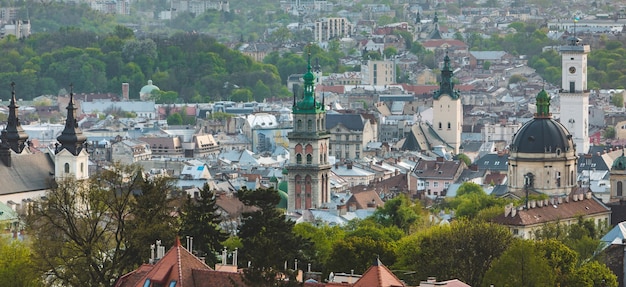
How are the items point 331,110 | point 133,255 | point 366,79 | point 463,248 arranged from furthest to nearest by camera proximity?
point 366,79 → point 331,110 → point 463,248 → point 133,255

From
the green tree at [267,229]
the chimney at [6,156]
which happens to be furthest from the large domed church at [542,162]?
the green tree at [267,229]

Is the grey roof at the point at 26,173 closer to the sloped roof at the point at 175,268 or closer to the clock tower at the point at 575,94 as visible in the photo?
the clock tower at the point at 575,94

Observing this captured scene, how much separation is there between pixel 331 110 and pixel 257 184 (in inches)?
1506

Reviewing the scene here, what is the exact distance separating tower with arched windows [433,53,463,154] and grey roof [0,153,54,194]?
3929cm

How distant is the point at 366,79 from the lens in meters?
180

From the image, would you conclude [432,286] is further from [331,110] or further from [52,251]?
[331,110]

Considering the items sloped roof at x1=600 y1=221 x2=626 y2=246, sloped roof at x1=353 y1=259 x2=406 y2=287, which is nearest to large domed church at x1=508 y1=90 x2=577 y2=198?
sloped roof at x1=600 y1=221 x2=626 y2=246

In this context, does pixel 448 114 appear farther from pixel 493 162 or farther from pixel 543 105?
pixel 543 105

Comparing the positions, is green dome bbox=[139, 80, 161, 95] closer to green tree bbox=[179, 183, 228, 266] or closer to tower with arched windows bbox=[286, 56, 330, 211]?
→ tower with arched windows bbox=[286, 56, 330, 211]

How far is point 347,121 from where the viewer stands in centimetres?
12075

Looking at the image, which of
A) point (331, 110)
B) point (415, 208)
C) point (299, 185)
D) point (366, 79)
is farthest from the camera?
point (366, 79)

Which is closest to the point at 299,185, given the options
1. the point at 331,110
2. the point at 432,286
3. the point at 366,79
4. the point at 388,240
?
the point at 388,240

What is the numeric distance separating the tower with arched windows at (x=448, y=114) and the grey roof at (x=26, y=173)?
3929 centimetres

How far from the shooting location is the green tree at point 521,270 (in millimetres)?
51531
